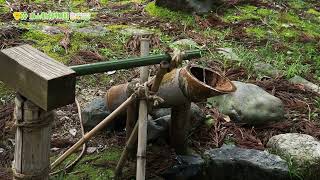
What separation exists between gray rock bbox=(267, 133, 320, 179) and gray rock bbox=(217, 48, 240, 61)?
170cm

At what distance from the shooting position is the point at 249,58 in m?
5.63

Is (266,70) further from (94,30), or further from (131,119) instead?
(131,119)

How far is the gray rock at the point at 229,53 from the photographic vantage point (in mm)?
5668

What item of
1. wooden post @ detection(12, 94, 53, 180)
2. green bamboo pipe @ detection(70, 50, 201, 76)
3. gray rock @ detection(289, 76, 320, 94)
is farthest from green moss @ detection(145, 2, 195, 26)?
wooden post @ detection(12, 94, 53, 180)

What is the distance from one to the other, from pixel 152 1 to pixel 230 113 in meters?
3.46

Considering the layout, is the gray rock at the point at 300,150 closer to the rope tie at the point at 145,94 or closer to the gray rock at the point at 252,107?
the gray rock at the point at 252,107

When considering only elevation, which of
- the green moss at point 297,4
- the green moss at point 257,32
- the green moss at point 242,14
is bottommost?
the green moss at point 257,32

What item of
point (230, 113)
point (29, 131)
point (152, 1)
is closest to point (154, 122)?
point (230, 113)

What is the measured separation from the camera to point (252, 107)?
4.44 meters

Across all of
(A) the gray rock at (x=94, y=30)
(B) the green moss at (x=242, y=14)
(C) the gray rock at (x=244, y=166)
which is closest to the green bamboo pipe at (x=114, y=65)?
(C) the gray rock at (x=244, y=166)

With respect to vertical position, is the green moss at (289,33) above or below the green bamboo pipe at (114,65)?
below

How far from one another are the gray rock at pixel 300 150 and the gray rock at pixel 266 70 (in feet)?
4.49

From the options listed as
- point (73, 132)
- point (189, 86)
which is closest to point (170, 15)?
point (73, 132)

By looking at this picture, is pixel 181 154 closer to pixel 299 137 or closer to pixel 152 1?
pixel 299 137
